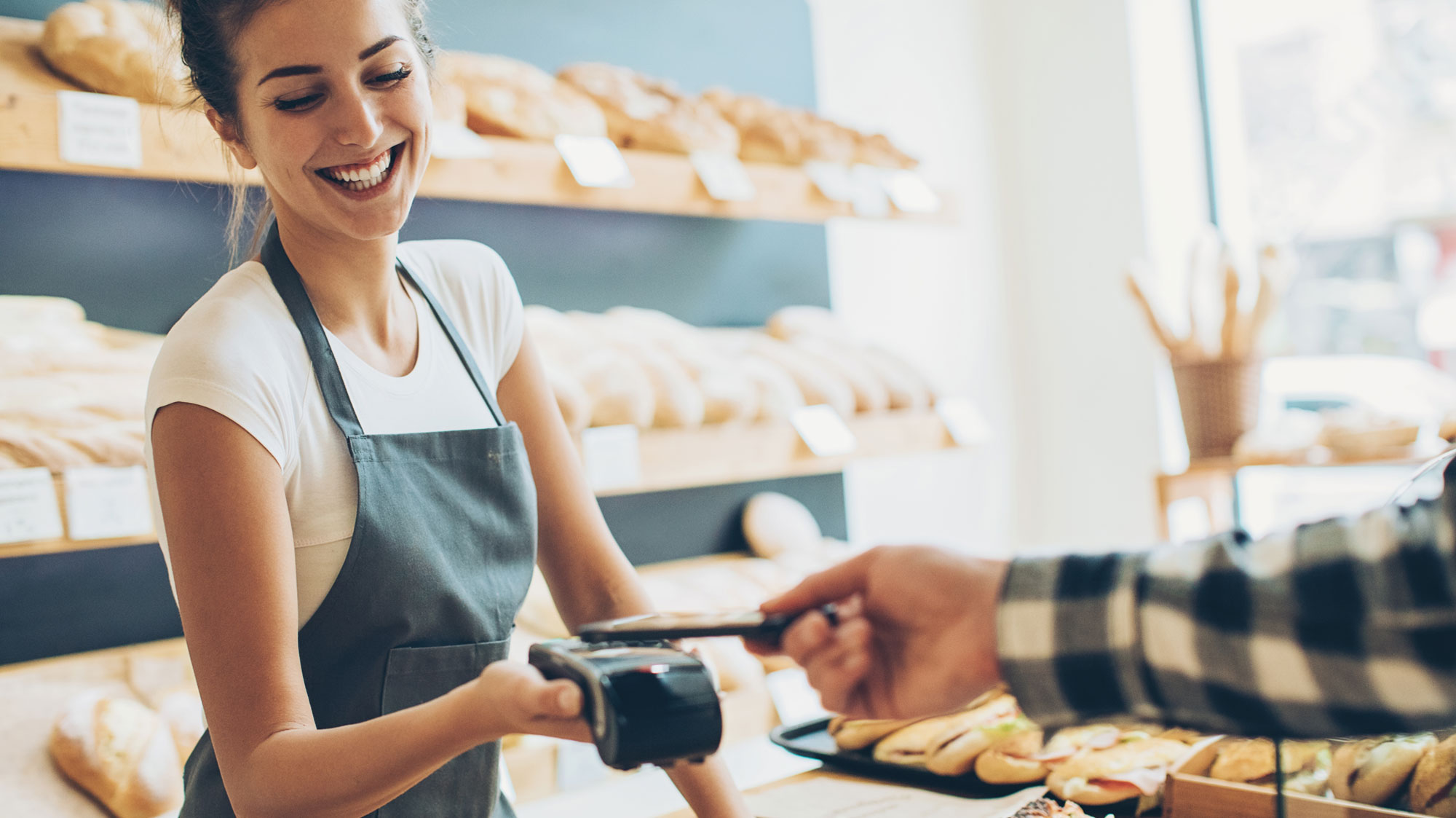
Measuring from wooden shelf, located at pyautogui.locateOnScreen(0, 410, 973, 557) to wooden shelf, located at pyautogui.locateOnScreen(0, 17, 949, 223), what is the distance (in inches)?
17.0

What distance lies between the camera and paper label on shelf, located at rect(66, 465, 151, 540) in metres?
1.41

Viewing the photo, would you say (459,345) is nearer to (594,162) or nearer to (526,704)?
(526,704)

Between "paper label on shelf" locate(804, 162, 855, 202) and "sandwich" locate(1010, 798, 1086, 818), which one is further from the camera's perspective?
"paper label on shelf" locate(804, 162, 855, 202)

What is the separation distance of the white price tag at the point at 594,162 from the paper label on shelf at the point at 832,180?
1.66 ft

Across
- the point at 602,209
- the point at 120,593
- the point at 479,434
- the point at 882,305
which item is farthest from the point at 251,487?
the point at 882,305

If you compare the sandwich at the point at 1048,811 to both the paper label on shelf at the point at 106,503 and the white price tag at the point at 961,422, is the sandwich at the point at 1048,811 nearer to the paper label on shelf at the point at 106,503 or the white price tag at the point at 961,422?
the paper label on shelf at the point at 106,503

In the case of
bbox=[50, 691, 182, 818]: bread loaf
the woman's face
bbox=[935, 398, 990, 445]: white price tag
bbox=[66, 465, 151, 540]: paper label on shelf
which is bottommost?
bbox=[50, 691, 182, 818]: bread loaf

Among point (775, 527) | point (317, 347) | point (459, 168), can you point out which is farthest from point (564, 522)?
point (775, 527)

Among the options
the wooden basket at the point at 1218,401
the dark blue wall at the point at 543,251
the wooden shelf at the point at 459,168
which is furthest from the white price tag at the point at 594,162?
the wooden basket at the point at 1218,401

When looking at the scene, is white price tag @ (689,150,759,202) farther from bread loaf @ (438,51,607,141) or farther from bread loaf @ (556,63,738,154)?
bread loaf @ (438,51,607,141)

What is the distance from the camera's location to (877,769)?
1.35 metres

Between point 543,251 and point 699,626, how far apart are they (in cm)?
161

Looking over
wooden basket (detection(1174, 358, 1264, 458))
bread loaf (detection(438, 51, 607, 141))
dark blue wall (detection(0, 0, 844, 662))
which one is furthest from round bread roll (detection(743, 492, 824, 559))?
wooden basket (detection(1174, 358, 1264, 458))

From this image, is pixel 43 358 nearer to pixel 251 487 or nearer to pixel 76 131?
pixel 76 131
